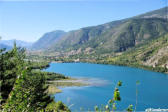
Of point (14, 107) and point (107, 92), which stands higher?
point (14, 107)

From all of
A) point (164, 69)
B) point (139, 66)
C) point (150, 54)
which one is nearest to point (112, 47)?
point (150, 54)

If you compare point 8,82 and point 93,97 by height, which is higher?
point 8,82

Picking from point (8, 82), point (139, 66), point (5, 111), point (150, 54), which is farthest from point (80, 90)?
point (150, 54)

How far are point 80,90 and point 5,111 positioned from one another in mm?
53437

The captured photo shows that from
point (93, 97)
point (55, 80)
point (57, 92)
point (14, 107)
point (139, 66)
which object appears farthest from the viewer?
point (139, 66)

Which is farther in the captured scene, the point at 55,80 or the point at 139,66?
the point at 139,66

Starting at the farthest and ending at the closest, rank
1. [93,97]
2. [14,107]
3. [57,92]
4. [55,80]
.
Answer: [55,80]
[57,92]
[93,97]
[14,107]

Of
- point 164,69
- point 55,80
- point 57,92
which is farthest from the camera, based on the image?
point 164,69

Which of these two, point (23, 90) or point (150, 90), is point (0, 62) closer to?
point (23, 90)

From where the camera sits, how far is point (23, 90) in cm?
230

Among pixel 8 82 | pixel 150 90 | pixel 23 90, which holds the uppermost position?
pixel 23 90

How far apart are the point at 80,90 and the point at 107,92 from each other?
710 cm

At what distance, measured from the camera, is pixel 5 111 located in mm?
2277

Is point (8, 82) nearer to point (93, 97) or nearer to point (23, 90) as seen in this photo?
point (23, 90)
